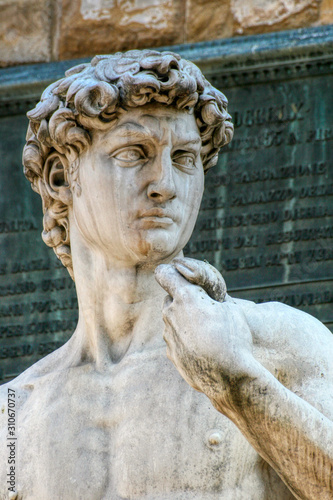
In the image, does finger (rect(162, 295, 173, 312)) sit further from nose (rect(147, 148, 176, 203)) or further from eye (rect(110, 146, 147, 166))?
eye (rect(110, 146, 147, 166))

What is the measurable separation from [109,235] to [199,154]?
537 millimetres

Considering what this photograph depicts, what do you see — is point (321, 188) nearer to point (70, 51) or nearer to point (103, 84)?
point (70, 51)

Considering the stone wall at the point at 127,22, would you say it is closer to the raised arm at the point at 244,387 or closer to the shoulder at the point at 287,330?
the shoulder at the point at 287,330

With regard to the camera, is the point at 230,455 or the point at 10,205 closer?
the point at 230,455

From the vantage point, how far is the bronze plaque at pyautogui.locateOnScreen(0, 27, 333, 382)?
32.7ft

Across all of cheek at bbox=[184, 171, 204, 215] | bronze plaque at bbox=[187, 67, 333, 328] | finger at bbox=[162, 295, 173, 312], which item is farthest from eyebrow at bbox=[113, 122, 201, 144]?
bronze plaque at bbox=[187, 67, 333, 328]

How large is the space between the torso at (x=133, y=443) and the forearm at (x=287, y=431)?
1.26 feet

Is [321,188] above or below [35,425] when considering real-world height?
above

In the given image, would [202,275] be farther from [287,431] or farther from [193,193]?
[193,193]

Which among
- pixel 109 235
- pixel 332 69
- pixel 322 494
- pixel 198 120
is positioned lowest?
pixel 322 494

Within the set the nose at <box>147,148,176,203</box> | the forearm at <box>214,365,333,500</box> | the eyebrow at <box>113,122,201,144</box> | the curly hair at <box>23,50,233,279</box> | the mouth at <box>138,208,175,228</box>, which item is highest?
the curly hair at <box>23,50,233,279</box>

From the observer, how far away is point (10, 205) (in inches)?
425

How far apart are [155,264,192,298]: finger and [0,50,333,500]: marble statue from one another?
1 cm

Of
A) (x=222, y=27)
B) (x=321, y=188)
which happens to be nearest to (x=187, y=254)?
(x=321, y=188)
